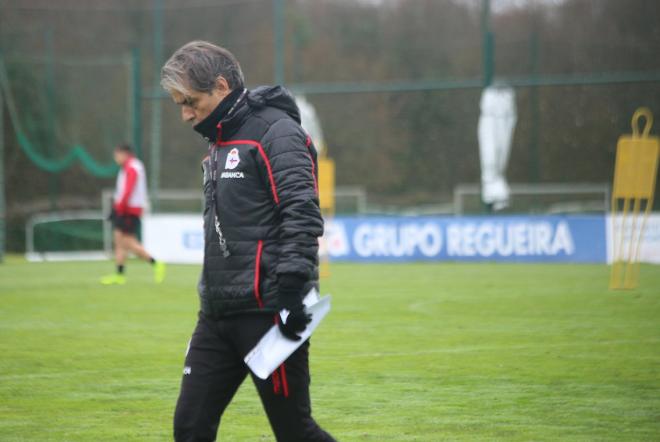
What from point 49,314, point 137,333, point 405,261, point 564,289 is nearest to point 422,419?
point 137,333

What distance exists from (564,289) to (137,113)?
46.5 feet

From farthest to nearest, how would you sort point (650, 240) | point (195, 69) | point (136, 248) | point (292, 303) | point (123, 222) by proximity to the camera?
point (650, 240)
point (123, 222)
point (136, 248)
point (195, 69)
point (292, 303)

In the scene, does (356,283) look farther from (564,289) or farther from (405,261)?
(405,261)

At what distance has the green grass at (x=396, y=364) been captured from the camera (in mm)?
6871

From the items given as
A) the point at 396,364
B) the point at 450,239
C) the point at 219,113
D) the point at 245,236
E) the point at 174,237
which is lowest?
the point at 174,237

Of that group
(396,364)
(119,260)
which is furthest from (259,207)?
(119,260)

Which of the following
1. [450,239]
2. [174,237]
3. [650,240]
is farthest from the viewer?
[174,237]

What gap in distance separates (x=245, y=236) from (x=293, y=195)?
288 millimetres

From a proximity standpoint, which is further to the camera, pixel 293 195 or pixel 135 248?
pixel 135 248

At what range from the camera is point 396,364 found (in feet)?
30.1

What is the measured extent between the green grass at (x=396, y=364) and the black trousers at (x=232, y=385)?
1.91 metres

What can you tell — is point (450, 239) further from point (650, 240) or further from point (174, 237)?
point (174, 237)

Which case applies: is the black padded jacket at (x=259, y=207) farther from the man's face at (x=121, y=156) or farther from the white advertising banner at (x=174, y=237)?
the white advertising banner at (x=174, y=237)

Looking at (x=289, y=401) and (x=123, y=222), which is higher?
(x=289, y=401)
